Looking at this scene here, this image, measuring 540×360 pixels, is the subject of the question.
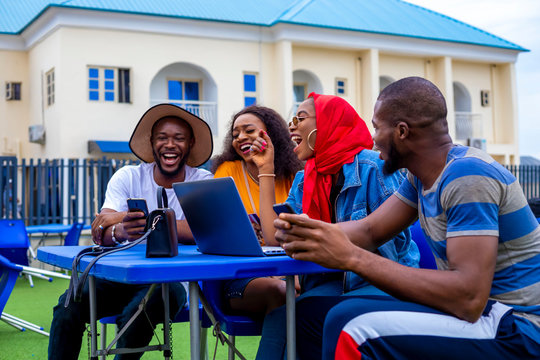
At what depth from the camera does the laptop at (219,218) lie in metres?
2.30

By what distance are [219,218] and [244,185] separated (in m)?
1.46

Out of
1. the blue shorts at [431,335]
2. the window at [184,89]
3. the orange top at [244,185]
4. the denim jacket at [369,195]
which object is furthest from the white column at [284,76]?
the blue shorts at [431,335]

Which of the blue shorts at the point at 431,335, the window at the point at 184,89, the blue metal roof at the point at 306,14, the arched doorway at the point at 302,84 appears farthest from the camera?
the arched doorway at the point at 302,84

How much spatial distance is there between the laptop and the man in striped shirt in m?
0.24

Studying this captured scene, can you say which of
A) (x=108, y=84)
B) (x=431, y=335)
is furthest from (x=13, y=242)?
(x=108, y=84)

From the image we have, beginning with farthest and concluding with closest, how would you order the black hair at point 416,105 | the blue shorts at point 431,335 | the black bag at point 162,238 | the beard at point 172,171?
the beard at point 172,171 < the black bag at point 162,238 < the black hair at point 416,105 < the blue shorts at point 431,335

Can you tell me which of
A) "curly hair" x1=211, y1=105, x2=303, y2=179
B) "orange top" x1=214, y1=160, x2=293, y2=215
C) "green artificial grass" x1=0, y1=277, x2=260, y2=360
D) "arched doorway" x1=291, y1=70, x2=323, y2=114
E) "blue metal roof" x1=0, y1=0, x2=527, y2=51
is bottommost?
"green artificial grass" x1=0, y1=277, x2=260, y2=360

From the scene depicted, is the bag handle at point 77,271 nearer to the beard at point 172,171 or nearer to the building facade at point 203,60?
the beard at point 172,171

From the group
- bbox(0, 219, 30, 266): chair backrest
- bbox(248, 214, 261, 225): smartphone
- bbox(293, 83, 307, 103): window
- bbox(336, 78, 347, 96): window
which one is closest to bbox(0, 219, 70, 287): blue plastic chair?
bbox(0, 219, 30, 266): chair backrest

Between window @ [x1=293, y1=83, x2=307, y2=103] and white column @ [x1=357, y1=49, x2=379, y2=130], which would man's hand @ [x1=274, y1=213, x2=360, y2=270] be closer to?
white column @ [x1=357, y1=49, x2=379, y2=130]

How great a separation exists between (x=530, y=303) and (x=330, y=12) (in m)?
21.9

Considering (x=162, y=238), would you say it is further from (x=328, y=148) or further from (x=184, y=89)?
(x=184, y=89)

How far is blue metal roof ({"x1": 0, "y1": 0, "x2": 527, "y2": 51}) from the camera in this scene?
2028cm

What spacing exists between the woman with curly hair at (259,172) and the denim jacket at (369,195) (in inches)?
18.8
